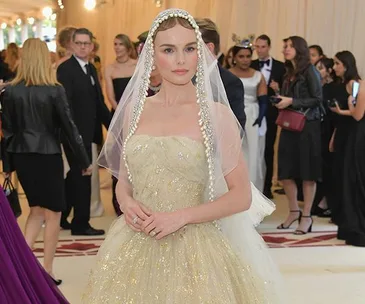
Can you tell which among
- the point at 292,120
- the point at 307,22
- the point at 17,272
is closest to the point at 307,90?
the point at 292,120

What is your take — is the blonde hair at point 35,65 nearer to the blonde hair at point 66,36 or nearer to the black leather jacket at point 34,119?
the black leather jacket at point 34,119

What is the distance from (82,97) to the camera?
6730mm

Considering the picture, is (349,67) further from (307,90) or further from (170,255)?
(170,255)

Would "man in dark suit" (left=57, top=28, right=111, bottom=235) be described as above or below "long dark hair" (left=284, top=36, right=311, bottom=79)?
below

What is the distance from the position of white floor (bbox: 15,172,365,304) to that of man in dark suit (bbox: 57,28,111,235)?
0.91 feet

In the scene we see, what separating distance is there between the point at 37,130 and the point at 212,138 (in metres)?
2.78

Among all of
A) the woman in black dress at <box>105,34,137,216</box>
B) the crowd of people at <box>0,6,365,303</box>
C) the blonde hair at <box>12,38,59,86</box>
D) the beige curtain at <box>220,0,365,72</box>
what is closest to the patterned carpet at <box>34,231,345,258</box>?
the crowd of people at <box>0,6,365,303</box>

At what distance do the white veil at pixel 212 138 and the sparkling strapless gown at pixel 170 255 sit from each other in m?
0.05

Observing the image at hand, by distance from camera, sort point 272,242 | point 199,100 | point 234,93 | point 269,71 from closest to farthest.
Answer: point 199,100 → point 234,93 → point 272,242 → point 269,71

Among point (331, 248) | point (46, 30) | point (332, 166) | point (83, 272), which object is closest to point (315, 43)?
point (332, 166)

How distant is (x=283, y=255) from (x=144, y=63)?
3754 mm

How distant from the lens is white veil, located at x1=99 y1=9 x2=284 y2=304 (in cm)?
252

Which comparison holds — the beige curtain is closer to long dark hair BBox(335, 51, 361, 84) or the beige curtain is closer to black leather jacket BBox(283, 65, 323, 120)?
long dark hair BBox(335, 51, 361, 84)

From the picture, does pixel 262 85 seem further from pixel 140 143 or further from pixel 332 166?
pixel 140 143
